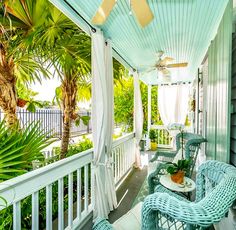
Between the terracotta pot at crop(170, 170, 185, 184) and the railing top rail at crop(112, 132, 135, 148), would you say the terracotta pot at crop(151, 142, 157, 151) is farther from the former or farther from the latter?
the terracotta pot at crop(170, 170, 185, 184)

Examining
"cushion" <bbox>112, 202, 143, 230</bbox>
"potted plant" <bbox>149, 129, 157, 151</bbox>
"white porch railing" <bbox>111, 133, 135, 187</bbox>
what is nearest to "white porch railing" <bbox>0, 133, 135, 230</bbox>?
"cushion" <bbox>112, 202, 143, 230</bbox>

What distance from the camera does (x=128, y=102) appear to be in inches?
307

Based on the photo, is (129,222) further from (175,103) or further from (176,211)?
(175,103)

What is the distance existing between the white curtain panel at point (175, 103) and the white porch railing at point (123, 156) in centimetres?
290

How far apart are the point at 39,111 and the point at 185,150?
5360 millimetres

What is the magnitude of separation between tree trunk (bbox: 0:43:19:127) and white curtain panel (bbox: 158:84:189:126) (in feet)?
19.3

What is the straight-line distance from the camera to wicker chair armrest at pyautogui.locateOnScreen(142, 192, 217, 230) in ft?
2.75

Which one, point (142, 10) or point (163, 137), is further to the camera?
point (163, 137)

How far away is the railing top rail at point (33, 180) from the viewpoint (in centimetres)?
117

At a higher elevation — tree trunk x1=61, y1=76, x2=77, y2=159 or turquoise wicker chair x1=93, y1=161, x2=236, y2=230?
tree trunk x1=61, y1=76, x2=77, y2=159

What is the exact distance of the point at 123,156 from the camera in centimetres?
408

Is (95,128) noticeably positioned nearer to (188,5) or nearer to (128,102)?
(188,5)

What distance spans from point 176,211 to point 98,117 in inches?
66.5

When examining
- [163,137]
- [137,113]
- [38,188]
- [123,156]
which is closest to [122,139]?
[123,156]
